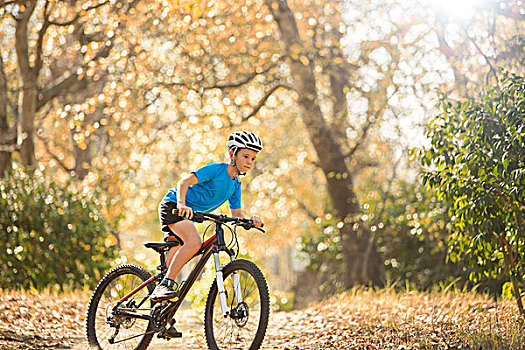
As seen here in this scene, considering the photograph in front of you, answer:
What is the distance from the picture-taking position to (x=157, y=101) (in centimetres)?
1301

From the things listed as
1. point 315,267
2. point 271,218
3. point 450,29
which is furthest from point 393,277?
point 271,218

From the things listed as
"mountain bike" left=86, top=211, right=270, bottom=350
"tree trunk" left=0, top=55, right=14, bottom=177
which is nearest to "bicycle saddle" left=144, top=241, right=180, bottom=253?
"mountain bike" left=86, top=211, right=270, bottom=350

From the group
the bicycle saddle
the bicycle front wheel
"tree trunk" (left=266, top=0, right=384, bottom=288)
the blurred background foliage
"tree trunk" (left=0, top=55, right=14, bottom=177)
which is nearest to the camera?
the bicycle front wheel

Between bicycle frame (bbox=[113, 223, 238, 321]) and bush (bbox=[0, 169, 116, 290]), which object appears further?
bush (bbox=[0, 169, 116, 290])

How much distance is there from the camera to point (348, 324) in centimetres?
673

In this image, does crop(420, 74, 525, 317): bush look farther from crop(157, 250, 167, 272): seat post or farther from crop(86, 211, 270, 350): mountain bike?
crop(157, 250, 167, 272): seat post

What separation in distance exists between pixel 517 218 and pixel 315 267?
22.7 feet

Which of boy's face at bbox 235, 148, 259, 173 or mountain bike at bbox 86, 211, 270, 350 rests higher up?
boy's face at bbox 235, 148, 259, 173

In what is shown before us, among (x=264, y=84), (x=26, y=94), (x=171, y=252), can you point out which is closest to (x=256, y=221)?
(x=171, y=252)

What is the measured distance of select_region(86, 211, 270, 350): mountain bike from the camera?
175 inches

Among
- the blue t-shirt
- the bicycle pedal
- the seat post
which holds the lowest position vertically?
the bicycle pedal

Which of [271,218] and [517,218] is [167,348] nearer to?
[517,218]

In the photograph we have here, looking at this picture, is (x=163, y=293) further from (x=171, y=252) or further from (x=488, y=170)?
(x=488, y=170)

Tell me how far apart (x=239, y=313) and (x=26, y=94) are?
863 cm
